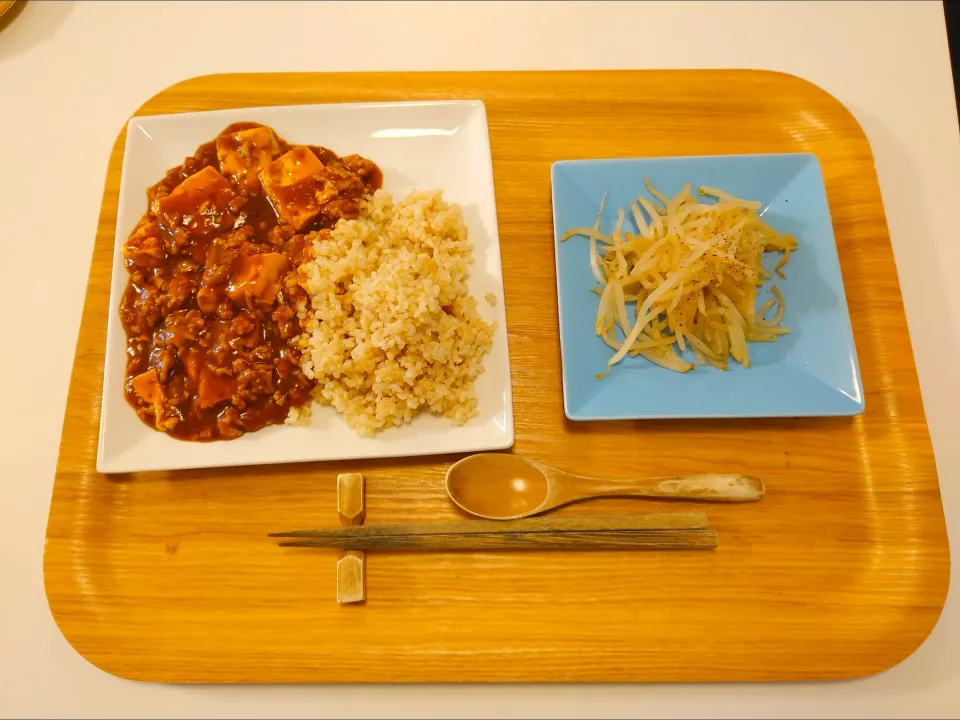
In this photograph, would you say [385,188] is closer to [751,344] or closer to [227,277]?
[227,277]

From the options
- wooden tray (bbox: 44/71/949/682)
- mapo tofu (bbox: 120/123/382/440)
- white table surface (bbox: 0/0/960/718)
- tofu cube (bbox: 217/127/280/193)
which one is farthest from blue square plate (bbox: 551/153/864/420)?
Answer: tofu cube (bbox: 217/127/280/193)

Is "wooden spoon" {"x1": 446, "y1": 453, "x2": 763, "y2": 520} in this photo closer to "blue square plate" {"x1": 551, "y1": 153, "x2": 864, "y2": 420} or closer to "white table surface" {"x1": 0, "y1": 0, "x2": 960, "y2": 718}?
"blue square plate" {"x1": 551, "y1": 153, "x2": 864, "y2": 420}

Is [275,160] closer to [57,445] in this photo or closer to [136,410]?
[136,410]

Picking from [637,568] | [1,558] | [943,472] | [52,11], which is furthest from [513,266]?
[52,11]

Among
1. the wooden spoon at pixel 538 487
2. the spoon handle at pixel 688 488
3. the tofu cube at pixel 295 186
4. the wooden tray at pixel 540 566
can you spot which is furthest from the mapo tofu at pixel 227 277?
the spoon handle at pixel 688 488

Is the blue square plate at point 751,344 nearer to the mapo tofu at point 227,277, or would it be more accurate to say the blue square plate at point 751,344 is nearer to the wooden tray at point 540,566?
the wooden tray at point 540,566

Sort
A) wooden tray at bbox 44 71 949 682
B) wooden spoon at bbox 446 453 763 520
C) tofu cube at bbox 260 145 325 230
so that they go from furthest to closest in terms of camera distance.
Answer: tofu cube at bbox 260 145 325 230 → wooden spoon at bbox 446 453 763 520 → wooden tray at bbox 44 71 949 682
